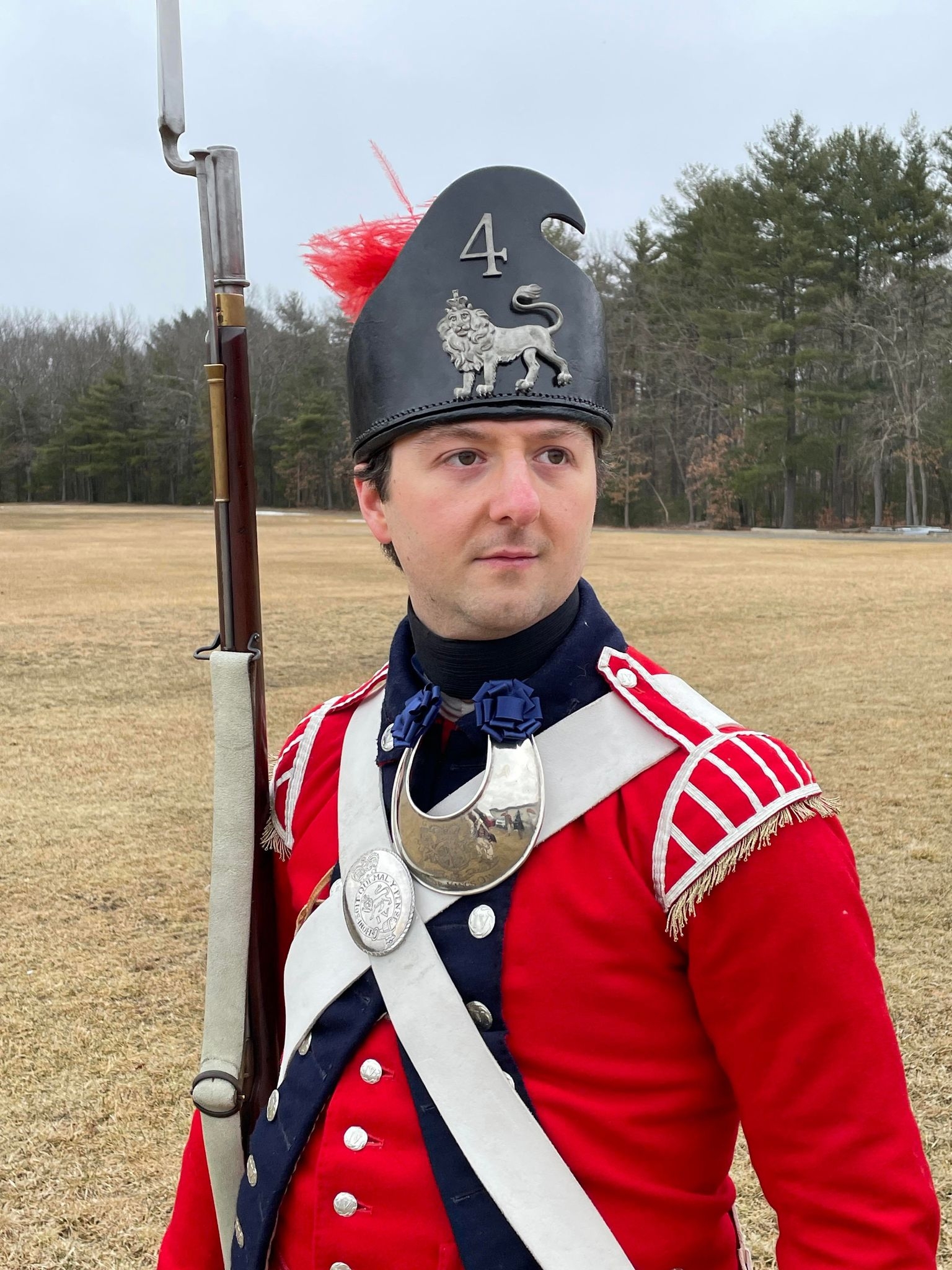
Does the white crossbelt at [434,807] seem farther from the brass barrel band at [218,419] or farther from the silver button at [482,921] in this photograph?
the brass barrel band at [218,419]

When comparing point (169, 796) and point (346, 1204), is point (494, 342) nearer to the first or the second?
point (346, 1204)

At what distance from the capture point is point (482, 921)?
1.36m

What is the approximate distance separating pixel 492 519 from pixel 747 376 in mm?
39766

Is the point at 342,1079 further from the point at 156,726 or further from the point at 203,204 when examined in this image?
the point at 156,726

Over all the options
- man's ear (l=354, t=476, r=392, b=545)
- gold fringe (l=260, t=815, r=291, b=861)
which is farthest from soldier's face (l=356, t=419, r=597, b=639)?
gold fringe (l=260, t=815, r=291, b=861)

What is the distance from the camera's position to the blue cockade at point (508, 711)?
1.40 metres

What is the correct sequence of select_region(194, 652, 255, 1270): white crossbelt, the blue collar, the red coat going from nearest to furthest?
the red coat → the blue collar → select_region(194, 652, 255, 1270): white crossbelt

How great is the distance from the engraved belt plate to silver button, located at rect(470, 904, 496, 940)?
80mm

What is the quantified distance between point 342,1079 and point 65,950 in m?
3.38

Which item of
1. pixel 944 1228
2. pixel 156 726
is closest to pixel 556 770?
pixel 944 1228

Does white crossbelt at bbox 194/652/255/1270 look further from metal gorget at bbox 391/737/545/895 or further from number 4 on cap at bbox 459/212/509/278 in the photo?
number 4 on cap at bbox 459/212/509/278

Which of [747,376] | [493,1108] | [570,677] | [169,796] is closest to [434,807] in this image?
[570,677]

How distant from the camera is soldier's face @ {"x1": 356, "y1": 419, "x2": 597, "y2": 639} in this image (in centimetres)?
141

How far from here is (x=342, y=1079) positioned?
56.0 inches
